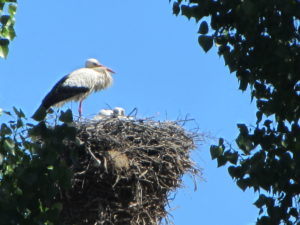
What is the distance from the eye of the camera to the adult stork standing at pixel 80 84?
1344 centimetres

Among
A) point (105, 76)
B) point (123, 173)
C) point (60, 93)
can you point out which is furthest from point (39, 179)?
point (105, 76)

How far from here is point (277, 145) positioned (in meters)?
7.20

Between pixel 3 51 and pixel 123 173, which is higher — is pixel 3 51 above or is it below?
below

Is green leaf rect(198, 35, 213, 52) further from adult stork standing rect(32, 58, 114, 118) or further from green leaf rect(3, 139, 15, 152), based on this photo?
adult stork standing rect(32, 58, 114, 118)

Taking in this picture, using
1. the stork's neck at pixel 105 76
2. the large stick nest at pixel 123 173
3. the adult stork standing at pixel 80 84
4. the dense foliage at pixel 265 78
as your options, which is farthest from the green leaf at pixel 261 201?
the stork's neck at pixel 105 76

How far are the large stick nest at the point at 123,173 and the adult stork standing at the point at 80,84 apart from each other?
9.31ft

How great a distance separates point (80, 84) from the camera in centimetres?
1393

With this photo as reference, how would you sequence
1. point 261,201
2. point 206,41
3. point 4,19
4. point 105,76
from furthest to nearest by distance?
point 105,76 → point 4,19 → point 206,41 → point 261,201

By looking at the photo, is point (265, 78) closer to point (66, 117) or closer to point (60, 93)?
point (66, 117)

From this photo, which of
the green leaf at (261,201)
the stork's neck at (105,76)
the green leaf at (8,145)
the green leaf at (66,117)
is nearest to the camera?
the green leaf at (66,117)

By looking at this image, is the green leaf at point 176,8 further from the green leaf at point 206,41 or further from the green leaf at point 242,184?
the green leaf at point 242,184

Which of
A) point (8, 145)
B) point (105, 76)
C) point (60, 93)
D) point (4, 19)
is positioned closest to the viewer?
point (8, 145)

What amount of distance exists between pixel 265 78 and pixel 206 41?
2.13ft

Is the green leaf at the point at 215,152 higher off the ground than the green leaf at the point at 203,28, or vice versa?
the green leaf at the point at 203,28
